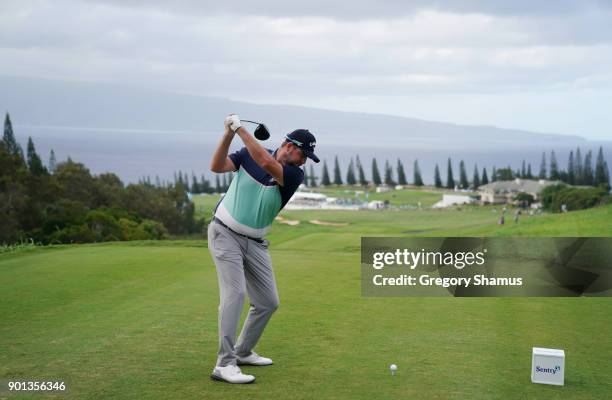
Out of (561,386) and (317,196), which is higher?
(561,386)

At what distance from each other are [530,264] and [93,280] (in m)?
8.78

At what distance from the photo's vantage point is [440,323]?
362 inches

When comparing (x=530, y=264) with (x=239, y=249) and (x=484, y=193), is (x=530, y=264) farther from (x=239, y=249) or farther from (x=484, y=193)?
(x=484, y=193)

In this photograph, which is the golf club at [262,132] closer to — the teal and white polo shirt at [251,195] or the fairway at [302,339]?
the teal and white polo shirt at [251,195]

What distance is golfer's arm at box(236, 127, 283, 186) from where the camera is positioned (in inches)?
250

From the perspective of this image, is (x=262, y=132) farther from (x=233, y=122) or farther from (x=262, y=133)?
(x=233, y=122)

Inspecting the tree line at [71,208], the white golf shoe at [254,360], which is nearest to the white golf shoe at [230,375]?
the white golf shoe at [254,360]

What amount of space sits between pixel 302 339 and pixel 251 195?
2.03 meters

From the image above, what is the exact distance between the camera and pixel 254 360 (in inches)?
279

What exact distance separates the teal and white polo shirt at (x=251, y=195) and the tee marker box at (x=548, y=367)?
266 cm

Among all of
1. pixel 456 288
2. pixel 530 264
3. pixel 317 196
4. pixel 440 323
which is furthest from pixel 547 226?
pixel 317 196

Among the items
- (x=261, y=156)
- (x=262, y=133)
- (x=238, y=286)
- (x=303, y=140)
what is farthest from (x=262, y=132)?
(x=238, y=286)

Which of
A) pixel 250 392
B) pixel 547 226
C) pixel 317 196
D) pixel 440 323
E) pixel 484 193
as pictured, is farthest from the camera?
pixel 484 193

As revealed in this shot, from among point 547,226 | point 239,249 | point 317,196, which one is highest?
point 239,249
